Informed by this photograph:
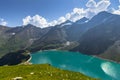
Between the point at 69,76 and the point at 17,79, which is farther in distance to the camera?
the point at 69,76

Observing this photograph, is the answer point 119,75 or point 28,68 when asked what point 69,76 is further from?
point 119,75

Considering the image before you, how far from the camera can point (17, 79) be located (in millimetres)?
22266

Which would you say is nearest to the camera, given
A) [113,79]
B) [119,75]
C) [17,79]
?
[17,79]

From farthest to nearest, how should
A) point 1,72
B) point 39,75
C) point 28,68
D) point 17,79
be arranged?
point 28,68 < point 1,72 < point 39,75 < point 17,79

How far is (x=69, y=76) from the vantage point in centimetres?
2562

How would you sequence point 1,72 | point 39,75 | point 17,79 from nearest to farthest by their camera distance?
point 17,79 → point 39,75 → point 1,72

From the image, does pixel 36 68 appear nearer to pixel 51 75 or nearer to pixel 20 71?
pixel 20 71

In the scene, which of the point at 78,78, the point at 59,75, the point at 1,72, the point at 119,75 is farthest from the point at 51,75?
the point at 119,75

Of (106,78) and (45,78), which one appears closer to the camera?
(45,78)

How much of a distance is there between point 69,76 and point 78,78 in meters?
1.11

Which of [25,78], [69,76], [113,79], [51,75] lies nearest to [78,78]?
[69,76]

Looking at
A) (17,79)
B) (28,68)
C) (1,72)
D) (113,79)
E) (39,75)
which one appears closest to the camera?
(17,79)

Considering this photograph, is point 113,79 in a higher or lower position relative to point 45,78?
lower

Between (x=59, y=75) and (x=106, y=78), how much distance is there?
148905 millimetres
